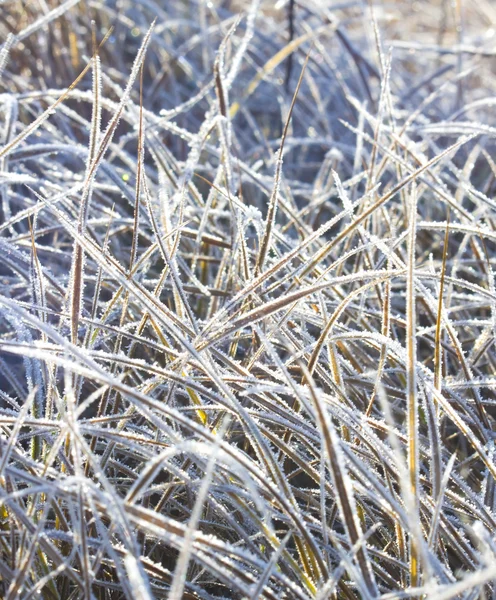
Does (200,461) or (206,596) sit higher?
(200,461)

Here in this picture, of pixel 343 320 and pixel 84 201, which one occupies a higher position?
pixel 84 201

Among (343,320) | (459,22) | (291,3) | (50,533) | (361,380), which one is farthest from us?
(459,22)

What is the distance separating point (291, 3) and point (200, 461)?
1385 millimetres

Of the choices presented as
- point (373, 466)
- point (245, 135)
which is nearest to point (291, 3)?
point (245, 135)

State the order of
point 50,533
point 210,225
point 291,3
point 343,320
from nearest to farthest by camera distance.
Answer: point 50,533, point 343,320, point 210,225, point 291,3

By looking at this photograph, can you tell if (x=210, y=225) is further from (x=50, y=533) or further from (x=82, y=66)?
(x=82, y=66)

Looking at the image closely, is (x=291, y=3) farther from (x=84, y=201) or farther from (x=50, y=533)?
(x=50, y=533)

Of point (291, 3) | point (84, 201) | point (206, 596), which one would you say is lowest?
point (206, 596)

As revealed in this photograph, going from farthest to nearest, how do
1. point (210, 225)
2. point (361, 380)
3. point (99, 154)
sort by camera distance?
point (210, 225)
point (361, 380)
point (99, 154)

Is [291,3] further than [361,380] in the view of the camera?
Yes

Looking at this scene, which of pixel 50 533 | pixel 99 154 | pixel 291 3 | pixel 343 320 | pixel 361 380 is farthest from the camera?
pixel 291 3

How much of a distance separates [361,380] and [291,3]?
117cm


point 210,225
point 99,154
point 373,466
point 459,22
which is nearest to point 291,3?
point 459,22

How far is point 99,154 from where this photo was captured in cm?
80
